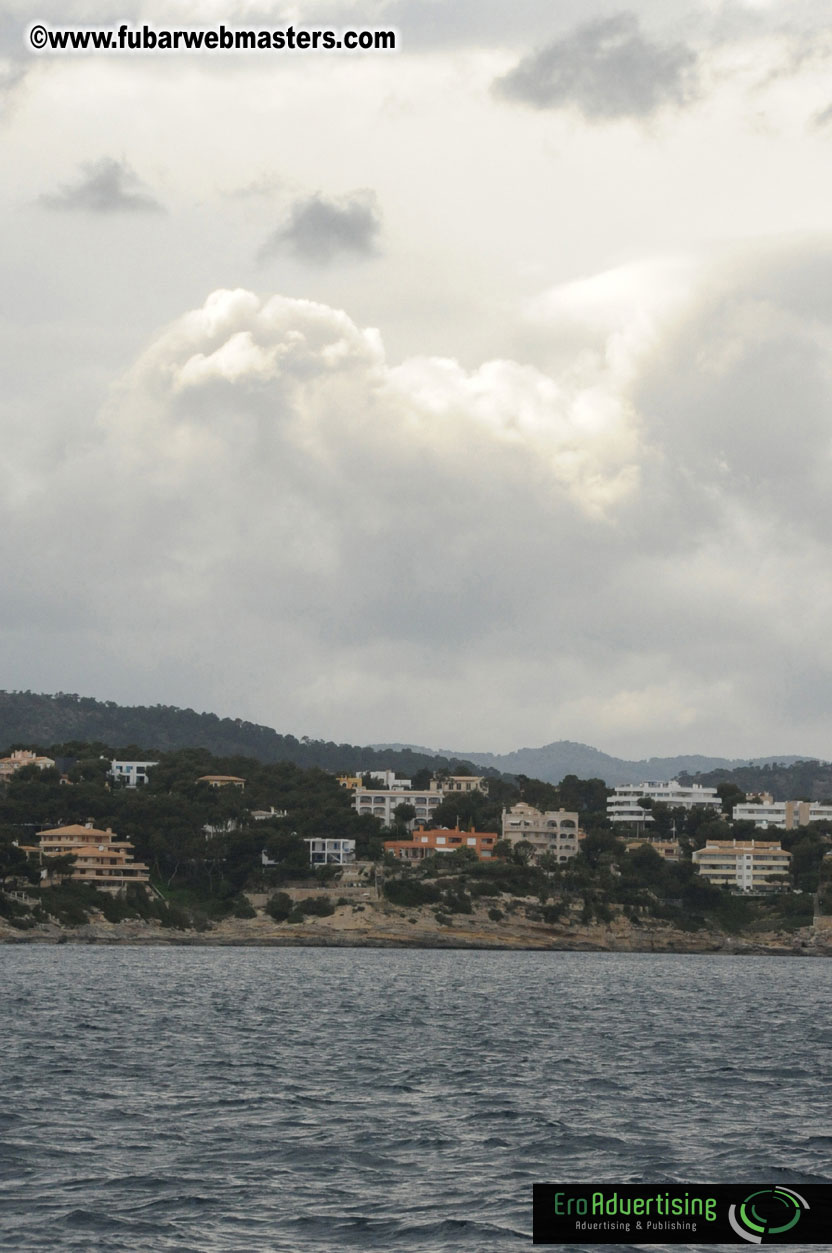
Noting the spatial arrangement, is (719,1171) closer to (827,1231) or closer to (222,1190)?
(827,1231)

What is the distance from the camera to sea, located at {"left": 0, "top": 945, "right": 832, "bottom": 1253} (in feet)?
114

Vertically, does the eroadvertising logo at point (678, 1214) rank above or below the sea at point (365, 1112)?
above

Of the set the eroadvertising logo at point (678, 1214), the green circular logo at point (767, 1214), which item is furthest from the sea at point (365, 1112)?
the green circular logo at point (767, 1214)

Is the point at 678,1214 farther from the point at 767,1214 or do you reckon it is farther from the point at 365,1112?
the point at 365,1112

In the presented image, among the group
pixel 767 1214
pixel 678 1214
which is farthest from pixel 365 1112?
pixel 678 1214

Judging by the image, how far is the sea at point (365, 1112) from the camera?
1366 inches

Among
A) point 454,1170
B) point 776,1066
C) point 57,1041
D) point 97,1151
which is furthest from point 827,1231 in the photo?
point 57,1041

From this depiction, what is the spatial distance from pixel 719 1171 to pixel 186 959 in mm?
132841

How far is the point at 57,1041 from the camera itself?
71.6 meters

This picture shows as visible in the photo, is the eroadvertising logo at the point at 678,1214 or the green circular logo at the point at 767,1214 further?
A: the green circular logo at the point at 767,1214

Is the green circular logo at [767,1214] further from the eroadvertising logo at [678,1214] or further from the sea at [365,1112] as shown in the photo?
the sea at [365,1112]

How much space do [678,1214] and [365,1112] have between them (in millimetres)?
18952

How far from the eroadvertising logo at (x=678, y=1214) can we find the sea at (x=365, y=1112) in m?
1.03

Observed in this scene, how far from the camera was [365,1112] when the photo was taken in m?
50.4
